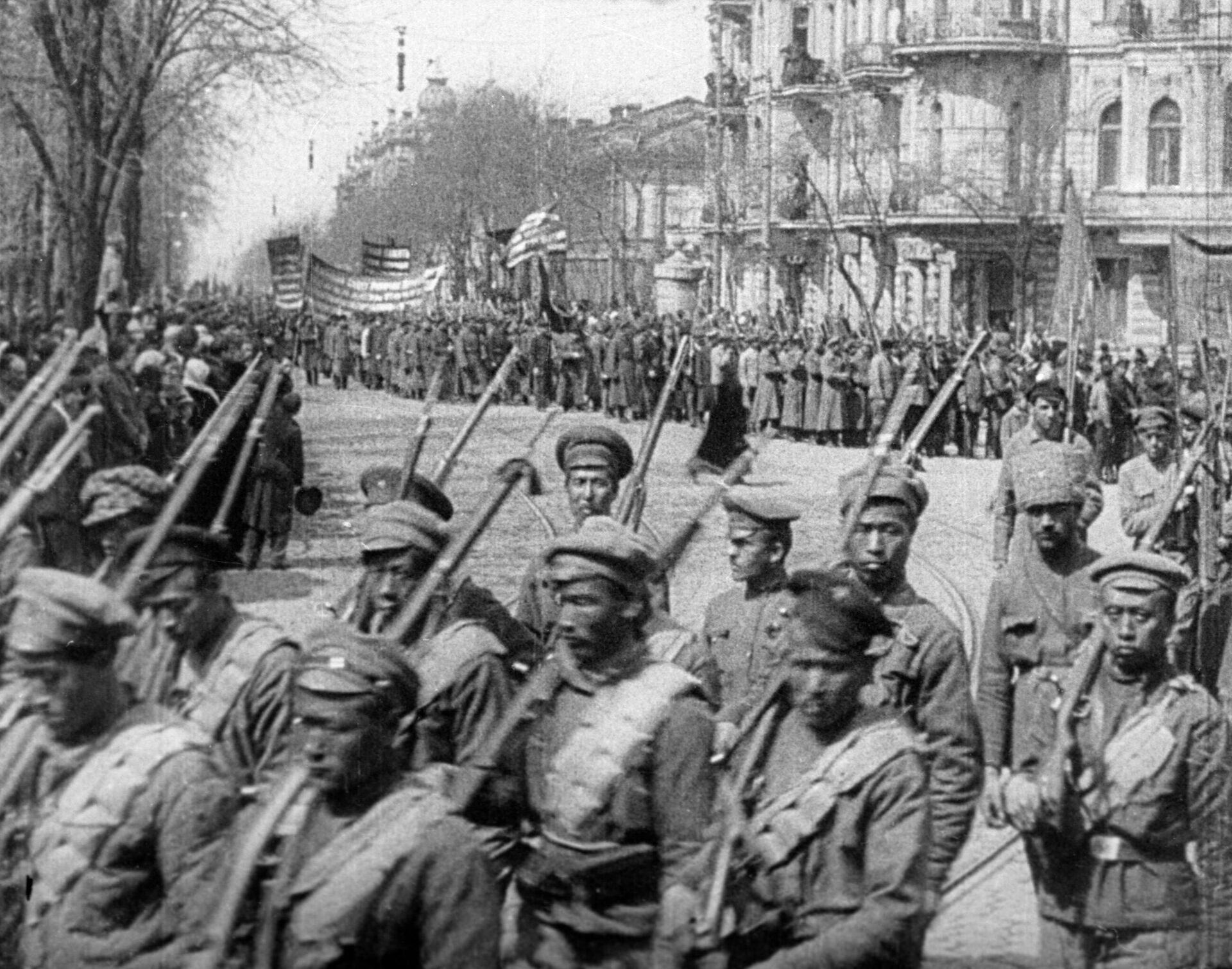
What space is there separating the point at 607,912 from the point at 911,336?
34.5 meters

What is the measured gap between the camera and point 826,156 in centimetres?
5941

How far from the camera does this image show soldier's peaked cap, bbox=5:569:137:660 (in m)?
5.03

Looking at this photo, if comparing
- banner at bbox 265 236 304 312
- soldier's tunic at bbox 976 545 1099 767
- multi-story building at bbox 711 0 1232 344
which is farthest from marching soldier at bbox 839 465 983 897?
multi-story building at bbox 711 0 1232 344

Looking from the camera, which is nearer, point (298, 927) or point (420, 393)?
point (298, 927)

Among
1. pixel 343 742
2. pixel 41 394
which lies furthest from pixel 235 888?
pixel 41 394

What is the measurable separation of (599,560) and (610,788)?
0.53 meters

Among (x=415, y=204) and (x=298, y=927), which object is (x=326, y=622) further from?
(x=415, y=204)

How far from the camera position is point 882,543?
23.6ft

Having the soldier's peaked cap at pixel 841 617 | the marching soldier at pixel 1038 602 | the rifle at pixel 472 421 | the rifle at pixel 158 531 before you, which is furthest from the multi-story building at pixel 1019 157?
the soldier's peaked cap at pixel 841 617

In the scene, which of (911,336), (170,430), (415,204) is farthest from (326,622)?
(415,204)

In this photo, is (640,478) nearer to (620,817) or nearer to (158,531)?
(158,531)

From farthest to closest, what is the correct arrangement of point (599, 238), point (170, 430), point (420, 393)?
point (599, 238) → point (420, 393) → point (170, 430)

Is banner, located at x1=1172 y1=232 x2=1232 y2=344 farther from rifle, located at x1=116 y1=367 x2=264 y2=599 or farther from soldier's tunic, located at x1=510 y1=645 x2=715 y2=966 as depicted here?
soldier's tunic, located at x1=510 y1=645 x2=715 y2=966

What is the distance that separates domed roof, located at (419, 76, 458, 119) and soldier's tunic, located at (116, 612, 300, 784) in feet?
174
